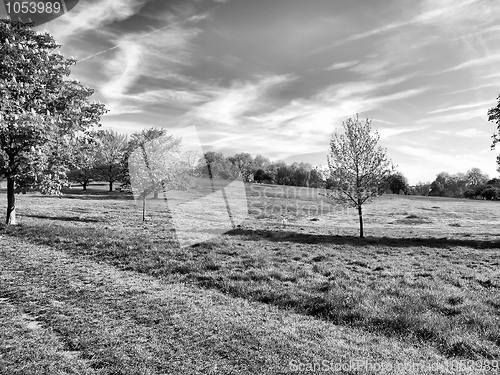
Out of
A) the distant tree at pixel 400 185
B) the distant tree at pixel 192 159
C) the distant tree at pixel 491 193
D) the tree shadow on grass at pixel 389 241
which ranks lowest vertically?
the tree shadow on grass at pixel 389 241

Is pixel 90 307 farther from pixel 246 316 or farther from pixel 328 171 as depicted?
pixel 328 171

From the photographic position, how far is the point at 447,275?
46.0 feet

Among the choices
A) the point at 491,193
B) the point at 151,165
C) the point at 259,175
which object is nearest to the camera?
the point at 151,165

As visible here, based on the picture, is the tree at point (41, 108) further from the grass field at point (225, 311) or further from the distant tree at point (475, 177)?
the distant tree at point (475, 177)

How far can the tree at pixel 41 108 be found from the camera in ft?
56.7

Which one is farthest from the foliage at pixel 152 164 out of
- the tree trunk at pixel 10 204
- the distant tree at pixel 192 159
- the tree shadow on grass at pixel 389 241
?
the tree shadow on grass at pixel 389 241

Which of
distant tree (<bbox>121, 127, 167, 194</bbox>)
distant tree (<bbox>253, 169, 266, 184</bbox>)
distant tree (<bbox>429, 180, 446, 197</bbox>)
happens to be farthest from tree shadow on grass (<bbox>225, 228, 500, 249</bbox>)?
distant tree (<bbox>429, 180, 446, 197</bbox>)

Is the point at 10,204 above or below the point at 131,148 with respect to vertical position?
below

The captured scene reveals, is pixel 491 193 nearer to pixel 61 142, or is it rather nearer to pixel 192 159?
pixel 192 159

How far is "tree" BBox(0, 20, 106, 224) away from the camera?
17.3m

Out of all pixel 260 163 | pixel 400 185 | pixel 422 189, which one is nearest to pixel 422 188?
pixel 422 189

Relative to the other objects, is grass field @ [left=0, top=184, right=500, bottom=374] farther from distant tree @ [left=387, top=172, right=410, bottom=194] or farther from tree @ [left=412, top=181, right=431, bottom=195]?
tree @ [left=412, top=181, right=431, bottom=195]

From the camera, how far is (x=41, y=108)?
63.8 ft

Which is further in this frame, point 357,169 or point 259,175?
point 259,175
